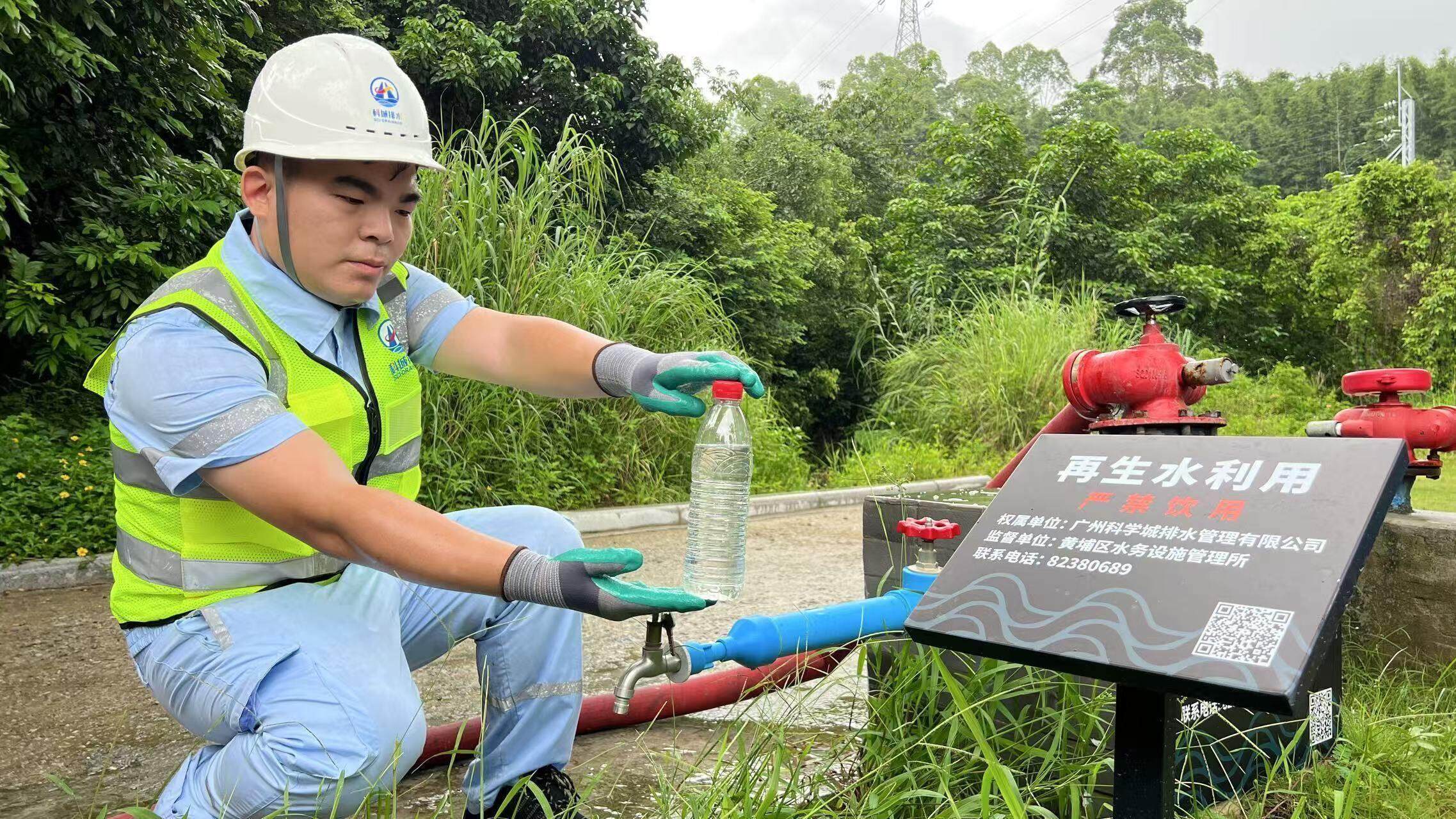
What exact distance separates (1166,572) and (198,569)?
178 cm

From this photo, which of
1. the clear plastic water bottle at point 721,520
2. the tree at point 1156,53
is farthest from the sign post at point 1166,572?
the tree at point 1156,53

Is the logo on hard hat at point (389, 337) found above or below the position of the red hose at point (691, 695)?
above

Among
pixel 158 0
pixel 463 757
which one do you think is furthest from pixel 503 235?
pixel 463 757

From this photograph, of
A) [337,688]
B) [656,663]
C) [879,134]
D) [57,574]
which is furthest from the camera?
[879,134]

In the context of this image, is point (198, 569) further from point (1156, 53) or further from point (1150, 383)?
point (1156, 53)

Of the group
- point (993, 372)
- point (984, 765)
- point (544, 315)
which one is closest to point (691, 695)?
point (984, 765)

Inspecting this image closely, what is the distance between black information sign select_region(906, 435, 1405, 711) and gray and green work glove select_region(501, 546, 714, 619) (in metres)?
0.43

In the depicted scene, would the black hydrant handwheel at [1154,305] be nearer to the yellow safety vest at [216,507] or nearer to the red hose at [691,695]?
the red hose at [691,695]

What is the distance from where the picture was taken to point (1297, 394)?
14.4m

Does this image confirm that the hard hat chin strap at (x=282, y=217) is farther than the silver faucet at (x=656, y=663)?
Yes

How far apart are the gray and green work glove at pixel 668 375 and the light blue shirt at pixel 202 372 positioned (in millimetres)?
629

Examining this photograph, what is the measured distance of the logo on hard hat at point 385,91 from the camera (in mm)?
2107

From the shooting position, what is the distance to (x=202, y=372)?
1887mm

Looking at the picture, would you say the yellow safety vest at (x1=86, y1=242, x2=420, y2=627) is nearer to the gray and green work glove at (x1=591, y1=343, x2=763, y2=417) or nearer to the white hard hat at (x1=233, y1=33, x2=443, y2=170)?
the white hard hat at (x1=233, y1=33, x2=443, y2=170)
